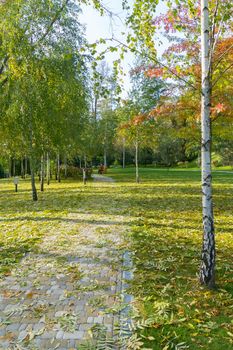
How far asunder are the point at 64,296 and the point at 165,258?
77.1 inches

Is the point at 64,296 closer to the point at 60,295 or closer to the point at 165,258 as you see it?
the point at 60,295

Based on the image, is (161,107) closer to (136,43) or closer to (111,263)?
(136,43)

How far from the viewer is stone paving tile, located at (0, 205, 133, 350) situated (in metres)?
3.20

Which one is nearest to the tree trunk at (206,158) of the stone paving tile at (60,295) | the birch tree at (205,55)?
the birch tree at (205,55)

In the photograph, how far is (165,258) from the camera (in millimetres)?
5359

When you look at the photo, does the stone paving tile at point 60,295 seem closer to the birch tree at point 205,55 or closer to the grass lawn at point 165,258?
the grass lawn at point 165,258

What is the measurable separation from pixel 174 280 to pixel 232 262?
1233 mm

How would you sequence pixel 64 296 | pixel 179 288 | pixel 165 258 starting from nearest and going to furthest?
pixel 64 296, pixel 179 288, pixel 165 258

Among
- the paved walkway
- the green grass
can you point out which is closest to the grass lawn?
the green grass

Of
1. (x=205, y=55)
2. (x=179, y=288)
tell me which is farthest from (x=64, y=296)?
(x=205, y=55)

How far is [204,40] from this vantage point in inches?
160

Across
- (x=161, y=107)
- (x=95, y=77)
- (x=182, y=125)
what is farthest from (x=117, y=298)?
(x=182, y=125)

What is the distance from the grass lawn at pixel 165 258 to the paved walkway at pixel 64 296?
0.29 meters

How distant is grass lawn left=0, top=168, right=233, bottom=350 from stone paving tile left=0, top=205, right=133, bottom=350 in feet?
1.06
